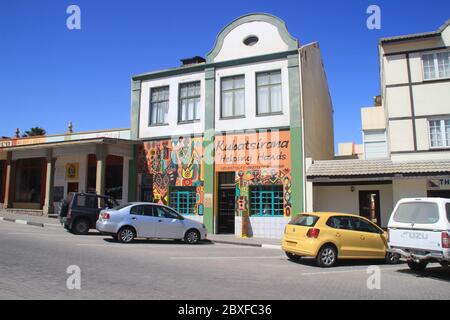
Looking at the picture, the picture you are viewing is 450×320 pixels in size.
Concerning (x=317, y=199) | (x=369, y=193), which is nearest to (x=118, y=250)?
(x=317, y=199)

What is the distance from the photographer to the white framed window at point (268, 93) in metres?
19.1

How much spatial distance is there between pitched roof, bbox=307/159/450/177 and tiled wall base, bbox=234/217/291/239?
106 inches

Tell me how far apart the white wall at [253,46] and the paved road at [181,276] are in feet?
36.6

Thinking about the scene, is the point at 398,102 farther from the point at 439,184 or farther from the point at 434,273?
the point at 434,273

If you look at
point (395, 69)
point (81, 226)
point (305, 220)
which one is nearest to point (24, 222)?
point (81, 226)

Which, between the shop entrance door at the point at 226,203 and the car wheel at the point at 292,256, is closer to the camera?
the car wheel at the point at 292,256

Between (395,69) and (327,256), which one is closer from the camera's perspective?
(327,256)

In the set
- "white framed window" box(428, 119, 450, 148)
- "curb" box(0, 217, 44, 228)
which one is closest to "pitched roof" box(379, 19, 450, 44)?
"white framed window" box(428, 119, 450, 148)

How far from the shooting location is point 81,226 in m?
16.1

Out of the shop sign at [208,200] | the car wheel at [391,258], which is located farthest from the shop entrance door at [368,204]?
the shop sign at [208,200]

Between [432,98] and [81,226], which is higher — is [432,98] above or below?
above

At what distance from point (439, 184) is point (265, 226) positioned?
769 cm

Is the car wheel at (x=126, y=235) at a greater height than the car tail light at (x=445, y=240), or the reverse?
the car tail light at (x=445, y=240)

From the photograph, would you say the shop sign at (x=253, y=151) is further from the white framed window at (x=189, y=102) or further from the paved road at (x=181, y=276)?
the paved road at (x=181, y=276)
